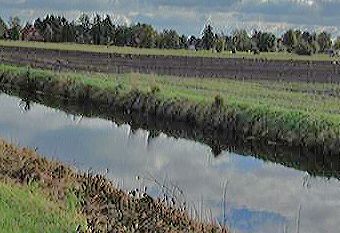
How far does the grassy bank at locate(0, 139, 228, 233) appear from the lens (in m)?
11.8

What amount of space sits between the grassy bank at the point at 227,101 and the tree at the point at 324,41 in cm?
8304

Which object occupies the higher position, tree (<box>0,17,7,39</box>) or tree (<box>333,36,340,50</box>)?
tree (<box>0,17,7,39</box>)

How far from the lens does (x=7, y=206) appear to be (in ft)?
40.0

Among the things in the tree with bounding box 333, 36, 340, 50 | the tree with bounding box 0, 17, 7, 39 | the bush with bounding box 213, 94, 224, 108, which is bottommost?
the tree with bounding box 333, 36, 340, 50

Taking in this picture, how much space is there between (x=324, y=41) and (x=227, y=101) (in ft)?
332

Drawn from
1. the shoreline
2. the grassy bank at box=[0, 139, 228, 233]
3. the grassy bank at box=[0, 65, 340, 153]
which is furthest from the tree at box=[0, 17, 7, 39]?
the grassy bank at box=[0, 139, 228, 233]

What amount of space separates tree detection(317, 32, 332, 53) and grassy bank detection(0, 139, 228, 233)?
11457 cm

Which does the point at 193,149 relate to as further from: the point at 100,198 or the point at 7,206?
the point at 7,206

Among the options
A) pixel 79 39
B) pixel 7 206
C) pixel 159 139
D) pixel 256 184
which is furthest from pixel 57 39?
pixel 7 206

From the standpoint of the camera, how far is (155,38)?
4815 inches

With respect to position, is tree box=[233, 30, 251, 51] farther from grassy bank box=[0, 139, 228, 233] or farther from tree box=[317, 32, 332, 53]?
grassy bank box=[0, 139, 228, 233]

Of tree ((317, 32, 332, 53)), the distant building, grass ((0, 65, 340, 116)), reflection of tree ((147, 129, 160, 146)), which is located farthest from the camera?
tree ((317, 32, 332, 53))

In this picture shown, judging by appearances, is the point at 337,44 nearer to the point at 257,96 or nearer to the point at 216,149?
the point at 257,96

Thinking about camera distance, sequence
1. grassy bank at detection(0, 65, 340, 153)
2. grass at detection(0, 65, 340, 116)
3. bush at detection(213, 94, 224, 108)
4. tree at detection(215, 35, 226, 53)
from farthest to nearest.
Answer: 1. tree at detection(215, 35, 226, 53)
2. grass at detection(0, 65, 340, 116)
3. bush at detection(213, 94, 224, 108)
4. grassy bank at detection(0, 65, 340, 153)
